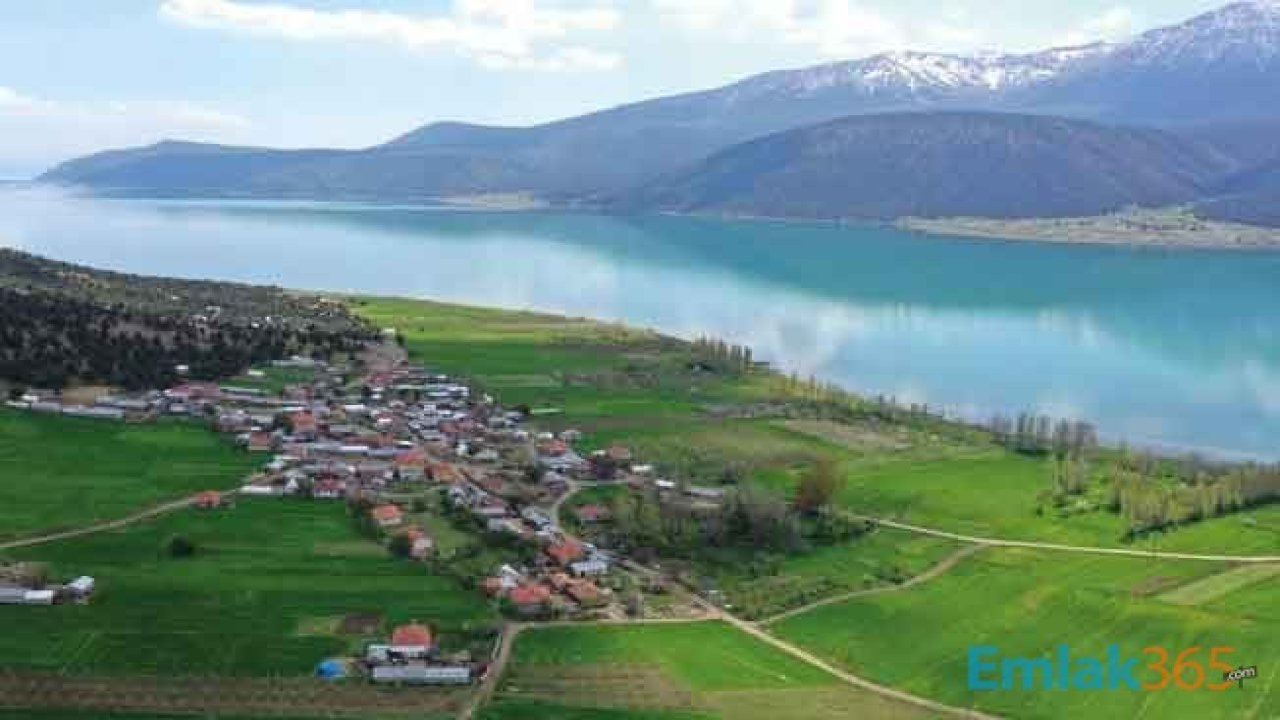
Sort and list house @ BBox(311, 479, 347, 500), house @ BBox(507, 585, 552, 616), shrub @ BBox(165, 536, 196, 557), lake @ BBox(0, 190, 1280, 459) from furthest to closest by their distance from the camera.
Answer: lake @ BBox(0, 190, 1280, 459) → house @ BBox(311, 479, 347, 500) → shrub @ BBox(165, 536, 196, 557) → house @ BBox(507, 585, 552, 616)

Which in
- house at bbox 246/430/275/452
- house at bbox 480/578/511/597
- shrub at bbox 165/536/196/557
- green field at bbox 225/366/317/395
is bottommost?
house at bbox 480/578/511/597

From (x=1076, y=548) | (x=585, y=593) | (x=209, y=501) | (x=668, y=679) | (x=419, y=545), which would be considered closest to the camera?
(x=668, y=679)

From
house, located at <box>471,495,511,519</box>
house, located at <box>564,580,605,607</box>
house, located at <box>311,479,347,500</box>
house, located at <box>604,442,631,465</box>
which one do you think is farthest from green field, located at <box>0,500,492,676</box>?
house, located at <box>604,442,631,465</box>

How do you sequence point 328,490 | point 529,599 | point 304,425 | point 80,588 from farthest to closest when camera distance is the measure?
1. point 304,425
2. point 328,490
3. point 529,599
4. point 80,588

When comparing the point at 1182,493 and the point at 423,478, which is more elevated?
the point at 1182,493

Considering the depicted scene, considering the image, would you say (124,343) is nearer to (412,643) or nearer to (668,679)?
(412,643)

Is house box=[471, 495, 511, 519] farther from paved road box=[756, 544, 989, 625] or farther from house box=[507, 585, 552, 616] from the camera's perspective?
paved road box=[756, 544, 989, 625]

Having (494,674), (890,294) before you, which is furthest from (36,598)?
(890,294)
